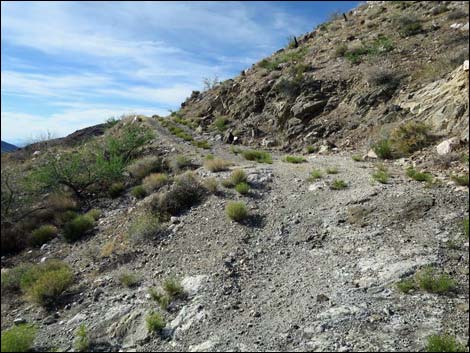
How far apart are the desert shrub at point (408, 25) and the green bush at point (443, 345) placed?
18.2 meters

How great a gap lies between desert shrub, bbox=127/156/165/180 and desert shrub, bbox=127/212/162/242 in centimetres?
510

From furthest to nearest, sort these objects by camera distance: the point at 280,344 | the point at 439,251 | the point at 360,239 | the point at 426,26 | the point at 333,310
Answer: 1. the point at 426,26
2. the point at 360,239
3. the point at 439,251
4. the point at 333,310
5. the point at 280,344

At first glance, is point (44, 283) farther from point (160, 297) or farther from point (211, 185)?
point (211, 185)

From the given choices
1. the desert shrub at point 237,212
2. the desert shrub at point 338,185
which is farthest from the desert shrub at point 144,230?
the desert shrub at point 338,185

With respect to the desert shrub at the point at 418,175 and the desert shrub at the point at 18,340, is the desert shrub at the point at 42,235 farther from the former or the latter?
the desert shrub at the point at 418,175

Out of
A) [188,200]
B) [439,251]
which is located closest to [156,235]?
[188,200]

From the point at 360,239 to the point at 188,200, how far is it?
507 centimetres

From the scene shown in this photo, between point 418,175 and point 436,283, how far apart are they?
4.35 meters

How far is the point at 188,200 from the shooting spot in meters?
11.1

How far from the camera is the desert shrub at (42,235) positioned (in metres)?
11.0

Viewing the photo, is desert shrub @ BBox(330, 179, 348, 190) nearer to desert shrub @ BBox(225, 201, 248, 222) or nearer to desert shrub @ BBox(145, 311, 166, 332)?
desert shrub @ BBox(225, 201, 248, 222)

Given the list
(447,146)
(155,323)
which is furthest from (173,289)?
(447,146)

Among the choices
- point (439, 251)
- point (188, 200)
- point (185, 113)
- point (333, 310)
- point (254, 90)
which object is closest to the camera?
point (333, 310)

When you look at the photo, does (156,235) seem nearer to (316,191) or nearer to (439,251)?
(316,191)
